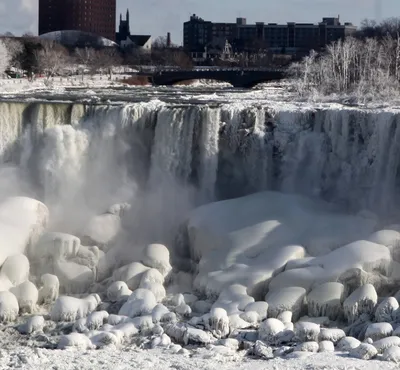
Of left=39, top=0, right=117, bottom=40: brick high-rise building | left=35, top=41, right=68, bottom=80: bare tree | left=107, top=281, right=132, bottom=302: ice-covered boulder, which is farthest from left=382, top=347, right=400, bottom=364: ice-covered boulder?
left=39, top=0, right=117, bottom=40: brick high-rise building

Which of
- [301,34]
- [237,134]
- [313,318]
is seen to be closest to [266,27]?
[301,34]

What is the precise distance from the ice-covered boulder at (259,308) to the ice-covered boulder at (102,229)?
6.40m

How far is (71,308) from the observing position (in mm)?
22281

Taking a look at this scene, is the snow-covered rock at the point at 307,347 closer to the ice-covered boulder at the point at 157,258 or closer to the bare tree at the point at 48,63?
the ice-covered boulder at the point at 157,258

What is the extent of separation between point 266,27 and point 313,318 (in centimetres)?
13378

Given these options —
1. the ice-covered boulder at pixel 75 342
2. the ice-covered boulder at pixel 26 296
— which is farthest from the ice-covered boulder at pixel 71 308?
the ice-covered boulder at pixel 75 342

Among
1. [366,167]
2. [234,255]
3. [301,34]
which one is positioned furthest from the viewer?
[301,34]

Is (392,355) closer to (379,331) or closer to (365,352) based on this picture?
(365,352)

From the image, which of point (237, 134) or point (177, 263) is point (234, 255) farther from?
point (237, 134)

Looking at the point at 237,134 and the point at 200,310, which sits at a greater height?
the point at 237,134

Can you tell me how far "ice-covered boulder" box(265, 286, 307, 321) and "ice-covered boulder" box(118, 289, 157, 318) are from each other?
2801 millimetres

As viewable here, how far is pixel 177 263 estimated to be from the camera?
2648 cm

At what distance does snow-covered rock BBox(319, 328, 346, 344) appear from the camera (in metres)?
20.3

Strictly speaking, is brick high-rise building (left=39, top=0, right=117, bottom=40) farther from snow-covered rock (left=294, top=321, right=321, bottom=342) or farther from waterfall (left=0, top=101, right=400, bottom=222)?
snow-covered rock (left=294, top=321, right=321, bottom=342)
